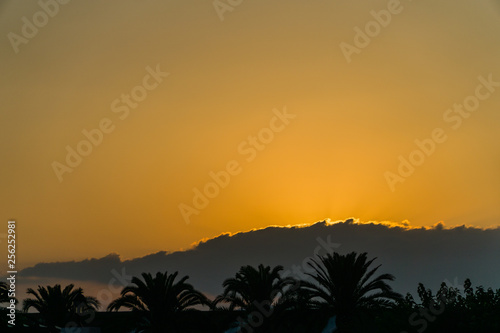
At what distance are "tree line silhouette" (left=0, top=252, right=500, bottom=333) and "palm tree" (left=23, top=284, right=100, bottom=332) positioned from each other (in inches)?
71.3

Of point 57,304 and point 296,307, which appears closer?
point 296,307

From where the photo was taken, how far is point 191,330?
5628cm

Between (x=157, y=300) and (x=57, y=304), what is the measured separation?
17.2 metres

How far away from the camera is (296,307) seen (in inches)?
1981

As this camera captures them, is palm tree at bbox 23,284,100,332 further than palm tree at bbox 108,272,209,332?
Yes

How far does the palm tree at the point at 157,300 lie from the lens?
53688 mm

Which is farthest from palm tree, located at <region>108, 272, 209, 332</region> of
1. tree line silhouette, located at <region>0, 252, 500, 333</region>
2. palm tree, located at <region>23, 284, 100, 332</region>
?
palm tree, located at <region>23, 284, 100, 332</region>

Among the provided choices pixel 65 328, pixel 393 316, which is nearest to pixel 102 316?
pixel 65 328

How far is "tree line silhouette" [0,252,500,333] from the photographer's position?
42094 mm

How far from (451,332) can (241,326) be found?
1849 centimetres

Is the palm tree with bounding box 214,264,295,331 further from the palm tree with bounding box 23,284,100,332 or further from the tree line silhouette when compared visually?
the palm tree with bounding box 23,284,100,332

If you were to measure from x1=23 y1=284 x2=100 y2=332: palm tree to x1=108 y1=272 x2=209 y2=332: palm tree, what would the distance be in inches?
591

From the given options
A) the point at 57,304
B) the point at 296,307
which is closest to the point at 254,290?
the point at 296,307

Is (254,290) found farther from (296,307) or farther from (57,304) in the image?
(57,304)
